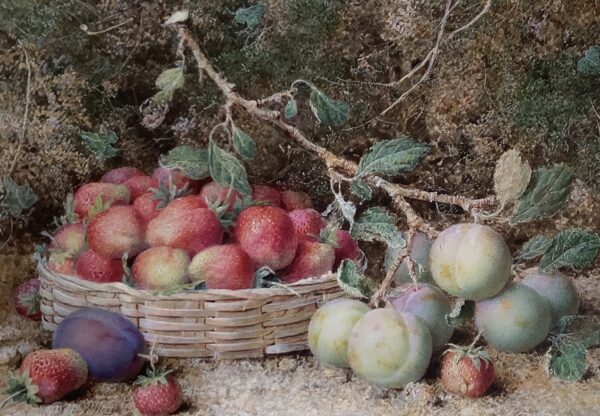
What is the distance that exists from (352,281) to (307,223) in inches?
5.6

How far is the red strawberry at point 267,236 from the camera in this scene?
3.49 feet

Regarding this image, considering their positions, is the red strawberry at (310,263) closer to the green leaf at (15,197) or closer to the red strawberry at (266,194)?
the red strawberry at (266,194)

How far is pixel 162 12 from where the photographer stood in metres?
1.17

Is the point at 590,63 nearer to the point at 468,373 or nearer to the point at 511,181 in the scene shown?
the point at 511,181

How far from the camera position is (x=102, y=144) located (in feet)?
3.96

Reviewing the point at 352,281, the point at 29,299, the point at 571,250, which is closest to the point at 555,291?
the point at 571,250

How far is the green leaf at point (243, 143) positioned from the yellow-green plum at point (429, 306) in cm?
29

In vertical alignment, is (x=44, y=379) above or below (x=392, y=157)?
below

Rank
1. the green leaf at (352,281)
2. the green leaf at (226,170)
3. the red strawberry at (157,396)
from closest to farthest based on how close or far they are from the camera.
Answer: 1. the red strawberry at (157,396)
2. the green leaf at (352,281)
3. the green leaf at (226,170)

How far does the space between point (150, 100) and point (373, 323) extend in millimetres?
489

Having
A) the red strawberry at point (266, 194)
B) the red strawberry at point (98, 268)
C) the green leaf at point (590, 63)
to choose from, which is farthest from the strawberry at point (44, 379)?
the green leaf at point (590, 63)

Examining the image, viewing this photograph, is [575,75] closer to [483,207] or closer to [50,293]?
[483,207]

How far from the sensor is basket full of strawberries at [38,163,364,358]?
1031 mm

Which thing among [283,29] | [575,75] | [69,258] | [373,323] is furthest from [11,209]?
[575,75]
